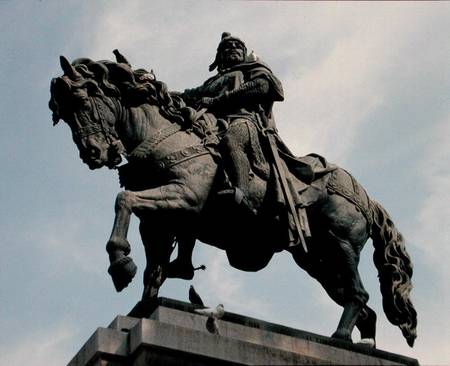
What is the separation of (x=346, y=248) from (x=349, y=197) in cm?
73

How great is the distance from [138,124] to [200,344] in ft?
11.8

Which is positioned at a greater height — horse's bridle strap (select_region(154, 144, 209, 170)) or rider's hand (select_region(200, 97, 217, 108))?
rider's hand (select_region(200, 97, 217, 108))

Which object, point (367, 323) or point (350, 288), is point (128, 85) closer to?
point (350, 288)

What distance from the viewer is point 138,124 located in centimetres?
1586

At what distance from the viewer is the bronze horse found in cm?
1548

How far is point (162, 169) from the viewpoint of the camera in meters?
15.5

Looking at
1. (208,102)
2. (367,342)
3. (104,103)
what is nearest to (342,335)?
(367,342)

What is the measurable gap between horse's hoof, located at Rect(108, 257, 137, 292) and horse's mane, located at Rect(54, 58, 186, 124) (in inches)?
93.0

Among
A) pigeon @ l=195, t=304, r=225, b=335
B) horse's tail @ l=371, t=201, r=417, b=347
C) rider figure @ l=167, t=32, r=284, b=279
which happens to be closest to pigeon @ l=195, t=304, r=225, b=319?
pigeon @ l=195, t=304, r=225, b=335

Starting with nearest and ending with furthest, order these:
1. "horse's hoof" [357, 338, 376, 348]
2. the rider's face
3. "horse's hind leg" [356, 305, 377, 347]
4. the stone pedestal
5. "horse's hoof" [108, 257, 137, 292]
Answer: the stone pedestal, "horse's hoof" [108, 257, 137, 292], "horse's hoof" [357, 338, 376, 348], "horse's hind leg" [356, 305, 377, 347], the rider's face

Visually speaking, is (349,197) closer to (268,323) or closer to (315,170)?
(315,170)

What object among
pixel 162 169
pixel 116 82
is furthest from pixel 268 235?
pixel 116 82

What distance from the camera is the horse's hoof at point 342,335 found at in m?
15.4

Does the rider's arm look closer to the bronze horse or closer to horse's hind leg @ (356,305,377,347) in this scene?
the bronze horse
